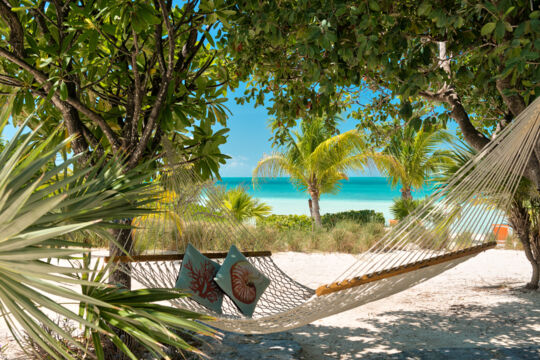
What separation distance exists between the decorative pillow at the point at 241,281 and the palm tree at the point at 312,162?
5.89 meters

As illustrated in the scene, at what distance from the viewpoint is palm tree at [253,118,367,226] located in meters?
8.12

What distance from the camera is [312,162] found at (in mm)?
8312

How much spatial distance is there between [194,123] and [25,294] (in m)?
1.49

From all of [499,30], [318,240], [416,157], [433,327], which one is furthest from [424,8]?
[416,157]

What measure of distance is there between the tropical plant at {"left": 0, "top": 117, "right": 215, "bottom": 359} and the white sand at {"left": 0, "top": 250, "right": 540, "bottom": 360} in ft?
5.56

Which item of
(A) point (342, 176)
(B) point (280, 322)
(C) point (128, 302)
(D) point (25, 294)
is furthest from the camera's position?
(A) point (342, 176)

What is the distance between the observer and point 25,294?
765mm

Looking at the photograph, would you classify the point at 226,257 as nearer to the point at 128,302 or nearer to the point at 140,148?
the point at 140,148

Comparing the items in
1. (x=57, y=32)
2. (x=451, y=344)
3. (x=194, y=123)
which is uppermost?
(x=57, y=32)

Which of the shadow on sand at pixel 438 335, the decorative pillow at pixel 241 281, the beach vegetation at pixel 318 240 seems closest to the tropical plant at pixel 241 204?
the beach vegetation at pixel 318 240

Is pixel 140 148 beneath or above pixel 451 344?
above

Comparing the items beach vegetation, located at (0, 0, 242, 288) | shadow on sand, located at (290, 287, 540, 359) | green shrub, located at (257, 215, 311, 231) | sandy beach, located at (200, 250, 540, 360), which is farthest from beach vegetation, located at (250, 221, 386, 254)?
beach vegetation, located at (0, 0, 242, 288)

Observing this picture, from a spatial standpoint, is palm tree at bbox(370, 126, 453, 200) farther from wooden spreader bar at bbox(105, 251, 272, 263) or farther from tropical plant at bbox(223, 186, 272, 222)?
wooden spreader bar at bbox(105, 251, 272, 263)

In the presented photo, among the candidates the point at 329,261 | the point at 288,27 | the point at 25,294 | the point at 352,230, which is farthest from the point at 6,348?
the point at 352,230
